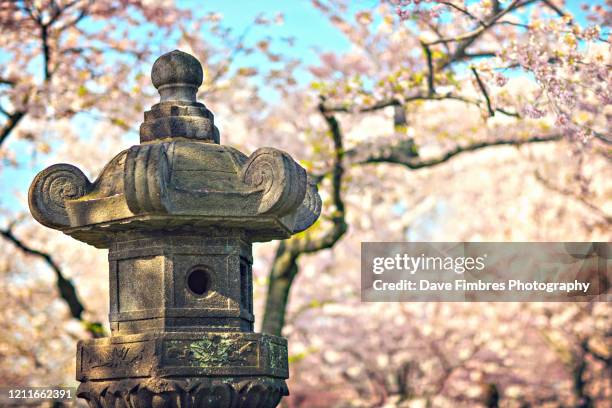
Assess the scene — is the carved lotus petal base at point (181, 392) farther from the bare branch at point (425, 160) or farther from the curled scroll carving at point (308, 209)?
the bare branch at point (425, 160)

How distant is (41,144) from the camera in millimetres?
12758

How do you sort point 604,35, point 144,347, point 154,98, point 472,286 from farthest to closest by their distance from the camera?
point 472,286 → point 154,98 → point 604,35 → point 144,347

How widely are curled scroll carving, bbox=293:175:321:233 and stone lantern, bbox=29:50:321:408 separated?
186 millimetres

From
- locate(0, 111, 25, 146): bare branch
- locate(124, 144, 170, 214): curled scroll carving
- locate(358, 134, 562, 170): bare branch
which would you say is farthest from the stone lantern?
locate(0, 111, 25, 146): bare branch

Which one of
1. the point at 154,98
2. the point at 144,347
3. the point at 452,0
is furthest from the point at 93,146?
the point at 144,347

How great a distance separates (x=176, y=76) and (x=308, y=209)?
47.5 inches

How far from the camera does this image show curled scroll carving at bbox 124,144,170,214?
487cm

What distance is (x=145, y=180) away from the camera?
4871 mm

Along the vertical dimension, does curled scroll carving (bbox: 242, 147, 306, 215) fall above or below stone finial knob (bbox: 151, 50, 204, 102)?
below

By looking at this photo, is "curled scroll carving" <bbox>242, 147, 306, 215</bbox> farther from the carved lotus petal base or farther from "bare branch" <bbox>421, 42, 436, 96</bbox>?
"bare branch" <bbox>421, 42, 436, 96</bbox>

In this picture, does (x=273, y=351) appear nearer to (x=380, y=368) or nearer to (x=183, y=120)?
(x=183, y=120)

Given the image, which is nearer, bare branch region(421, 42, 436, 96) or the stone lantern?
the stone lantern

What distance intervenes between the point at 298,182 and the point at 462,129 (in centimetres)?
759

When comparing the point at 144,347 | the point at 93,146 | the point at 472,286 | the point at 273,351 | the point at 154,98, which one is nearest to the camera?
the point at 144,347
